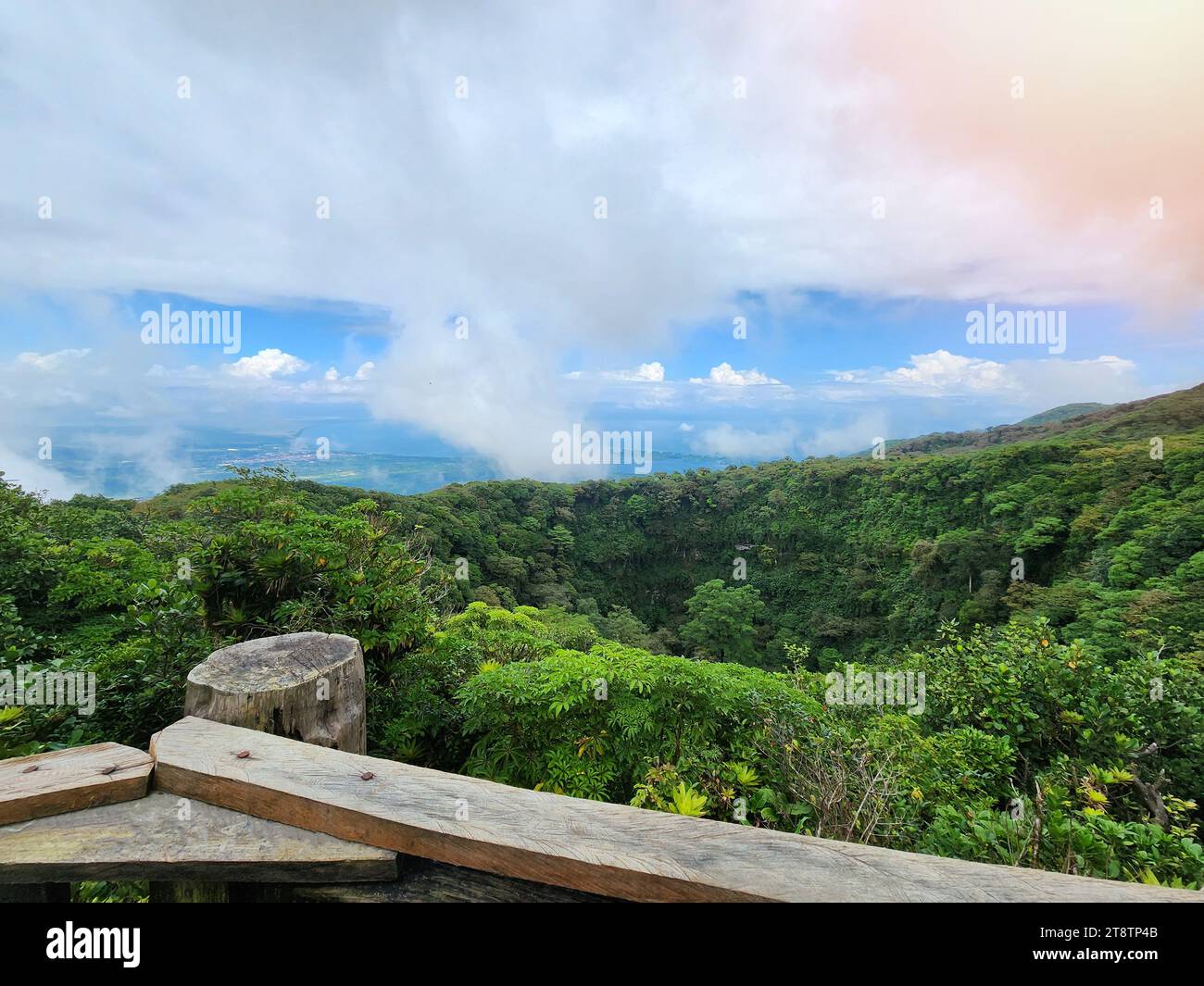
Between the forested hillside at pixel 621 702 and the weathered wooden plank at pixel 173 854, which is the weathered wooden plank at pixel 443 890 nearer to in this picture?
the weathered wooden plank at pixel 173 854

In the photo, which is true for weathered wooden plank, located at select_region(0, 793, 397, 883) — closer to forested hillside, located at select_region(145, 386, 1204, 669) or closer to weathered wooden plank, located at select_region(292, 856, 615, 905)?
weathered wooden plank, located at select_region(292, 856, 615, 905)

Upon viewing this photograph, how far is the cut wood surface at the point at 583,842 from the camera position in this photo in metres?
0.96

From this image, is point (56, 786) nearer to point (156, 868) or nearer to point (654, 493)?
point (156, 868)

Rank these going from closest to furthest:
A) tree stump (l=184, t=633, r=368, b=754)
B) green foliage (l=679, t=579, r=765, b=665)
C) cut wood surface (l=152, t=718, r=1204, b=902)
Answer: cut wood surface (l=152, t=718, r=1204, b=902) → tree stump (l=184, t=633, r=368, b=754) → green foliage (l=679, t=579, r=765, b=665)

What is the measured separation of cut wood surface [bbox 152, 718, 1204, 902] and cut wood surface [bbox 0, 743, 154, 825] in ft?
0.18

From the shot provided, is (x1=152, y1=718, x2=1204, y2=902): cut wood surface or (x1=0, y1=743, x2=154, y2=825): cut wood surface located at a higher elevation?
(x1=0, y1=743, x2=154, y2=825): cut wood surface

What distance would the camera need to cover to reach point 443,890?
3.57 ft

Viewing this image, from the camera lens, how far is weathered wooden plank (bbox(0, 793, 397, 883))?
1054 millimetres

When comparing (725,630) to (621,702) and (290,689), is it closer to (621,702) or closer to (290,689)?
(621,702)

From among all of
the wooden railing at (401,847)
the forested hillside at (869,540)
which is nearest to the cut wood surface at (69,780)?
the wooden railing at (401,847)

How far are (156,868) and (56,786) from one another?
1.08 ft

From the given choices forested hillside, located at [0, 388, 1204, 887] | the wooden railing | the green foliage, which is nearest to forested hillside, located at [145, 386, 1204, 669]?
the green foliage

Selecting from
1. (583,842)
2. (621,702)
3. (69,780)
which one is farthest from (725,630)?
(69,780)

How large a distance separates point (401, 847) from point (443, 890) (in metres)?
0.12
